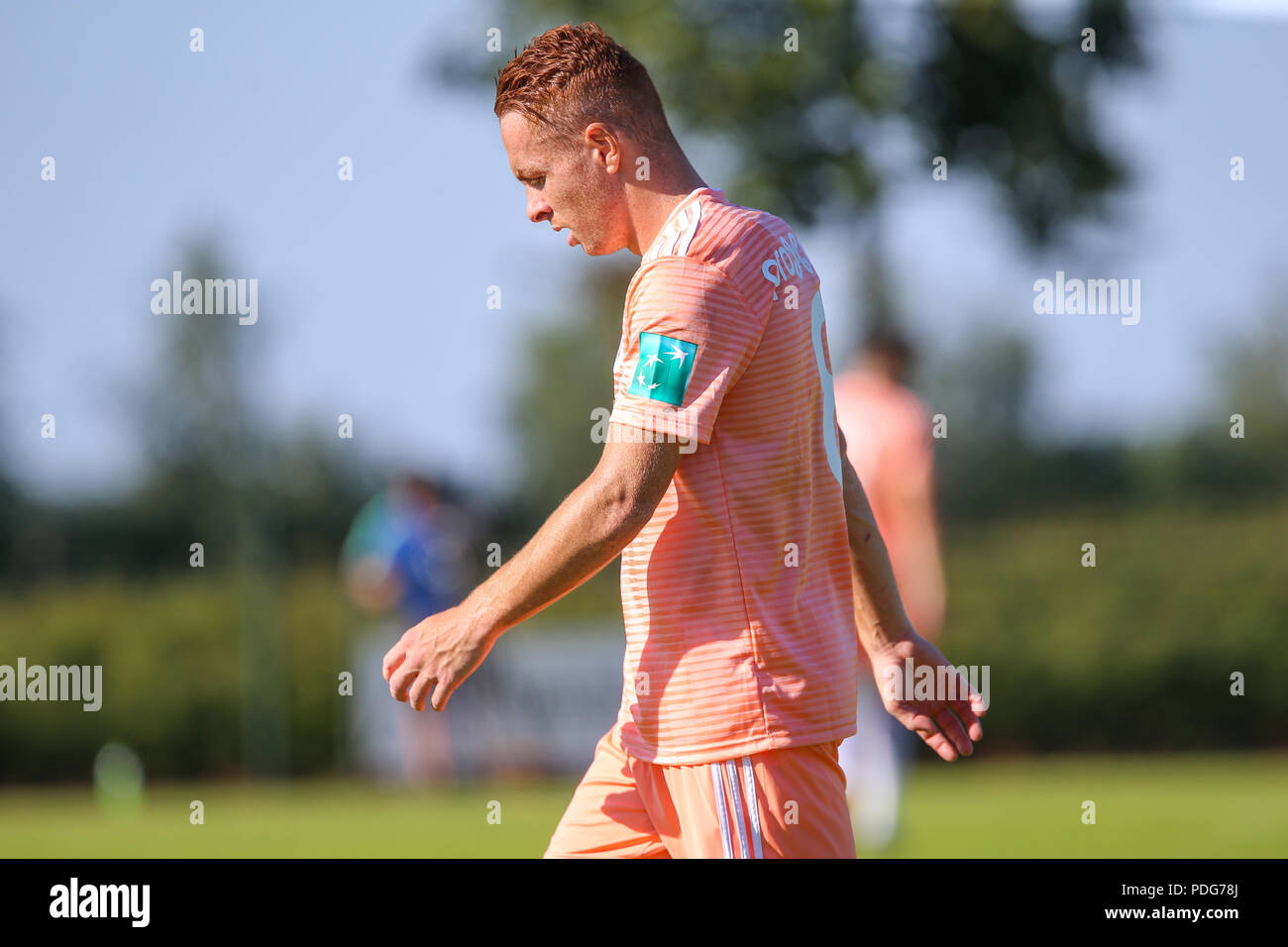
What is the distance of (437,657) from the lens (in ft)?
8.21

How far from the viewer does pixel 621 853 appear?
2.78 meters

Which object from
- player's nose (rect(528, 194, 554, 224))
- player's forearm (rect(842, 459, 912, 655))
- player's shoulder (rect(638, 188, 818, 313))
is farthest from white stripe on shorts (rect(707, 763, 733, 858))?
player's nose (rect(528, 194, 554, 224))

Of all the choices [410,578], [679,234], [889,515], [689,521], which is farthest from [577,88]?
[410,578]

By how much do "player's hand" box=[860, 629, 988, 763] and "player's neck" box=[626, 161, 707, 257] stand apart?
103cm

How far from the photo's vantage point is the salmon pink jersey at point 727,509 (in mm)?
2523

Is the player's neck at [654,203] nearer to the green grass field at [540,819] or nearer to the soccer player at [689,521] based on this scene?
the soccer player at [689,521]

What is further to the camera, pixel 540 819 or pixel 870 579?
pixel 540 819

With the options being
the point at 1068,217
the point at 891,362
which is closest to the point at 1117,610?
the point at 1068,217

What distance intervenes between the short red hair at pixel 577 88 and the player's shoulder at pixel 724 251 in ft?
0.70

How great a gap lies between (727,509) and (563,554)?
33 cm

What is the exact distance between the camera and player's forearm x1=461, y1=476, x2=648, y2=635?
2.47m

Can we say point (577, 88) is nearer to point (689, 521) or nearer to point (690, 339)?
Answer: point (690, 339)

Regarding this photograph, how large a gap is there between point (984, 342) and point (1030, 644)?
10.7m
